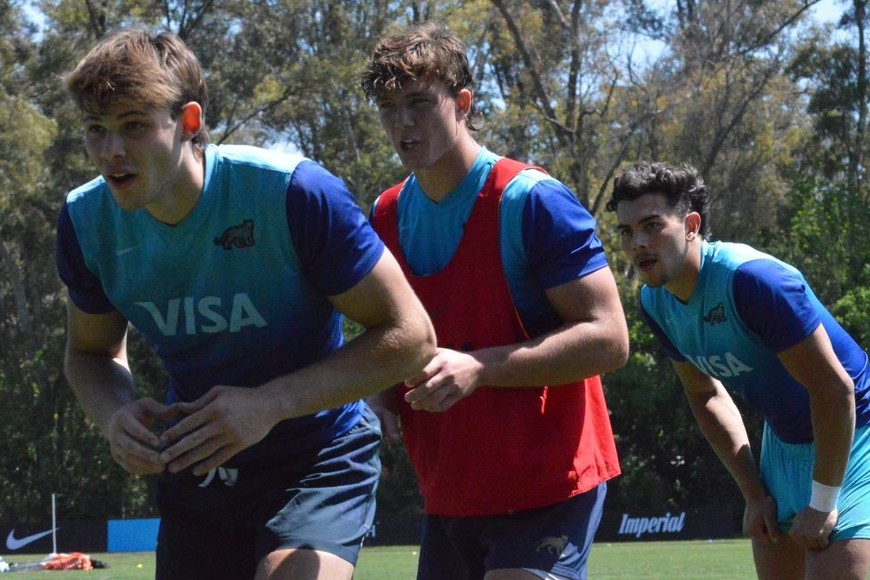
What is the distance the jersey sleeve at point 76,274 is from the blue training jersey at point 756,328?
8.12ft

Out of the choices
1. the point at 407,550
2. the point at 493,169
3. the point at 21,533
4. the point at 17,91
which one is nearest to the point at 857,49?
the point at 407,550

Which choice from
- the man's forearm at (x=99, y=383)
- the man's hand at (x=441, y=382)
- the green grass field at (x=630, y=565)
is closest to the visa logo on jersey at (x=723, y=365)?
the man's hand at (x=441, y=382)

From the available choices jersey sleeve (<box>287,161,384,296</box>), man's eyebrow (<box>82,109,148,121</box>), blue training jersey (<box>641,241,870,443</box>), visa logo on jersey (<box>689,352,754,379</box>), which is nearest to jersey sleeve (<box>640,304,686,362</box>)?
blue training jersey (<box>641,241,870,443</box>)

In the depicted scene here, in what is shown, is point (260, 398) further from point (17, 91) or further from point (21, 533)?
point (17, 91)

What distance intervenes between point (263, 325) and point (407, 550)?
24090mm

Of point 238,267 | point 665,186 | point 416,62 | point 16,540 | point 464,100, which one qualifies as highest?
point 416,62

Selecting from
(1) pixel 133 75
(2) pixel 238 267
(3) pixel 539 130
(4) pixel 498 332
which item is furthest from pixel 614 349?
(3) pixel 539 130

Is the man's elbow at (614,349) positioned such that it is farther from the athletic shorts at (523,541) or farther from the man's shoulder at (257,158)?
the man's shoulder at (257,158)

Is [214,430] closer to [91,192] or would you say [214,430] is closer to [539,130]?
[91,192]

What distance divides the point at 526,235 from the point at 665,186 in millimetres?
1429

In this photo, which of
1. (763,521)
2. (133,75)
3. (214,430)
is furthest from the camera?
(763,521)

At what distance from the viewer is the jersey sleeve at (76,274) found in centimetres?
402

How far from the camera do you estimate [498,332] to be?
4.43m

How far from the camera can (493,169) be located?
4508mm
